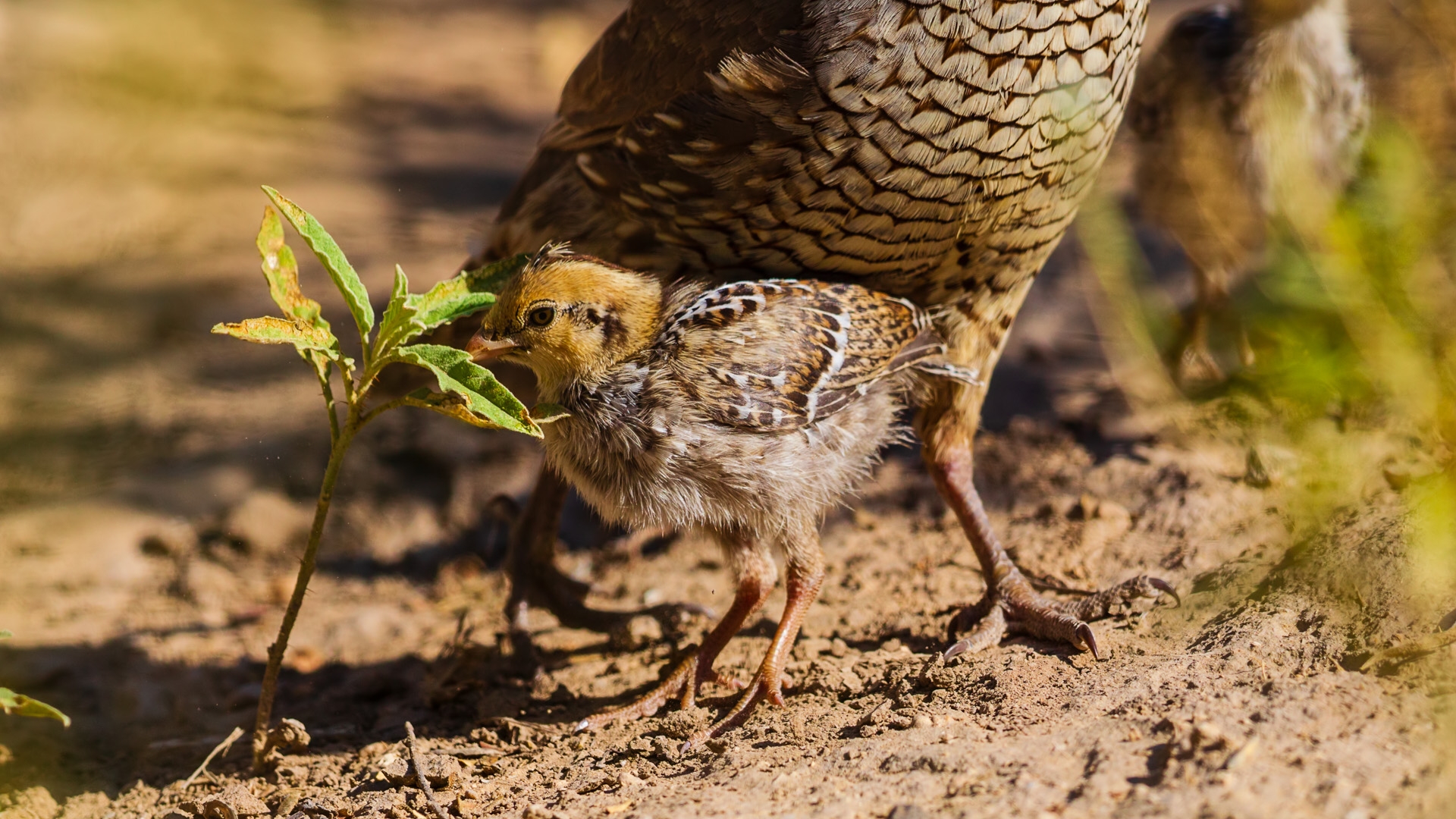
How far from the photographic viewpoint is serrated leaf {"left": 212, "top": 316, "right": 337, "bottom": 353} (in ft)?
10.4

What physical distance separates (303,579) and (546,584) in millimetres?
1406

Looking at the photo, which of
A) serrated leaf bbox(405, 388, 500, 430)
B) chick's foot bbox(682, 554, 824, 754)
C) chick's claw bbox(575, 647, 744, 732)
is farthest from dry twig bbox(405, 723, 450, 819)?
serrated leaf bbox(405, 388, 500, 430)

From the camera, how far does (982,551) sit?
13.8 ft

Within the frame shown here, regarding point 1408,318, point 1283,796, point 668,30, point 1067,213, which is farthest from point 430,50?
point 1283,796

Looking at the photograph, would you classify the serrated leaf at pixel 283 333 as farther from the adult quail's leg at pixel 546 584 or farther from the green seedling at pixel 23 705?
the adult quail's leg at pixel 546 584

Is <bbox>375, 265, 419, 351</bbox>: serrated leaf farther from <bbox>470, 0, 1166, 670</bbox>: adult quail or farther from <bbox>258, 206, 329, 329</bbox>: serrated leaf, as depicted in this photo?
<bbox>470, 0, 1166, 670</bbox>: adult quail

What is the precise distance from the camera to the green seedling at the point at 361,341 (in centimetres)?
323

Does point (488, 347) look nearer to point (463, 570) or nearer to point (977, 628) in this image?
point (977, 628)

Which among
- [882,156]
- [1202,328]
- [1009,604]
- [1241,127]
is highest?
[1241,127]

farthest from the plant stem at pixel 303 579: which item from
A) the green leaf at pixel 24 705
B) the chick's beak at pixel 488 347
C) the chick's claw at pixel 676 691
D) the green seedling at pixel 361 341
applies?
the chick's claw at pixel 676 691

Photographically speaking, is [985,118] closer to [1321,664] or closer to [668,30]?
[668,30]

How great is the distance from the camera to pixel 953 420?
14.2ft

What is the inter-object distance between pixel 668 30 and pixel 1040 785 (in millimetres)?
2557

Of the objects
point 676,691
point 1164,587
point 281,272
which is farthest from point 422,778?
point 1164,587
